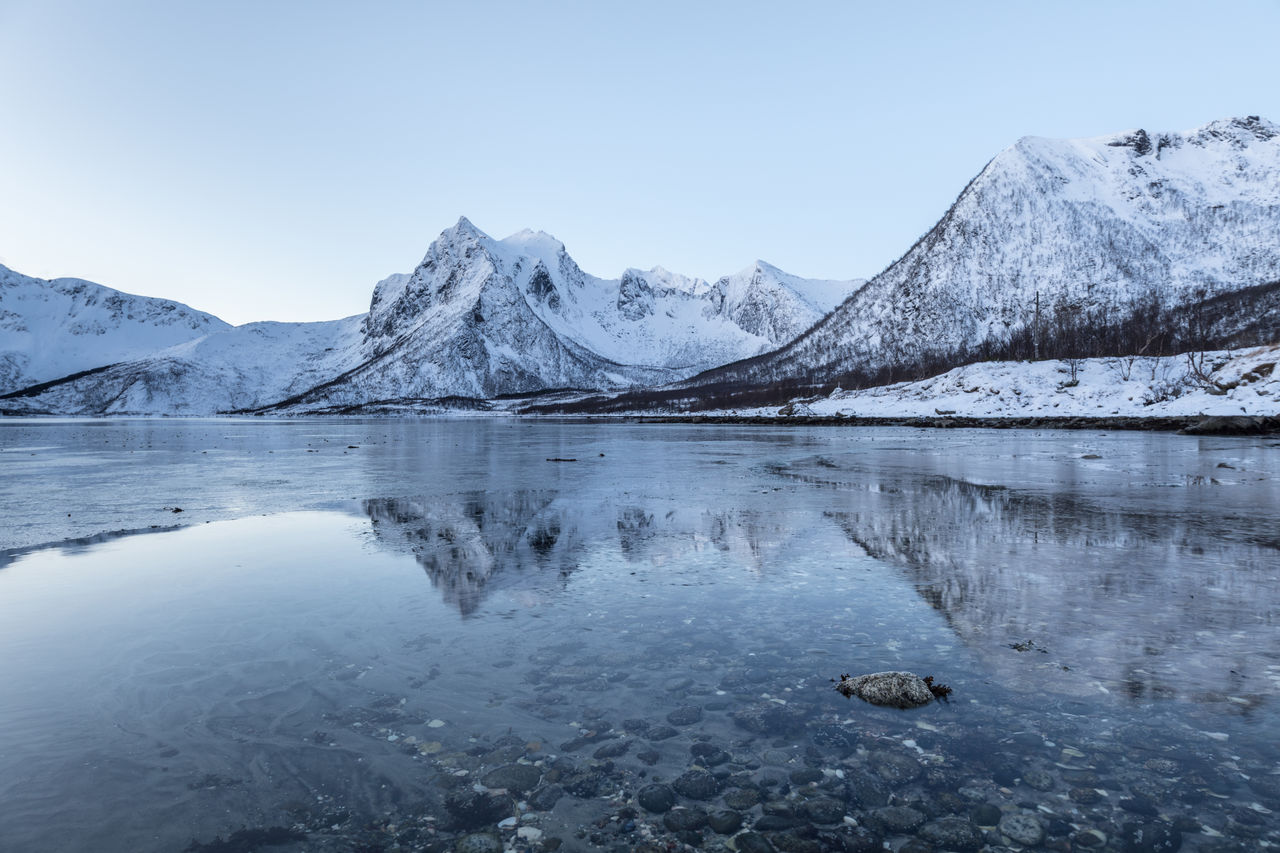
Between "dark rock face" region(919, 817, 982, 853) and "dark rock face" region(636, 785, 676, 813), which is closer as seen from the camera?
"dark rock face" region(919, 817, 982, 853)

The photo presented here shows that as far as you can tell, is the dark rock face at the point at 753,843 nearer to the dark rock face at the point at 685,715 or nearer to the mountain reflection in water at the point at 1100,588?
the dark rock face at the point at 685,715

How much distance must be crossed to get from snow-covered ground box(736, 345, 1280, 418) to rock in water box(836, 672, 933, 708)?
237 feet

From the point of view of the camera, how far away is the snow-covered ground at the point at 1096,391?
66.8 m


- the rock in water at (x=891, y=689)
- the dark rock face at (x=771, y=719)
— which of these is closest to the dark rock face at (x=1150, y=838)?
the rock in water at (x=891, y=689)

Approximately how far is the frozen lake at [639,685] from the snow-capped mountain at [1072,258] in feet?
485

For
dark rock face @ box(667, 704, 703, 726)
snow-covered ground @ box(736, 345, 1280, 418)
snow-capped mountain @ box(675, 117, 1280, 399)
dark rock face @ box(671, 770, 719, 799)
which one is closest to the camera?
dark rock face @ box(671, 770, 719, 799)

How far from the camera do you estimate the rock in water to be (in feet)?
20.4

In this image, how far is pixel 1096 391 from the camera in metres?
83.8

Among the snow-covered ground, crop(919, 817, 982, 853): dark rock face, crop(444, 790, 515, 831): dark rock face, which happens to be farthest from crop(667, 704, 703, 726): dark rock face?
the snow-covered ground

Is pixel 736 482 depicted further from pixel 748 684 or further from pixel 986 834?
pixel 986 834

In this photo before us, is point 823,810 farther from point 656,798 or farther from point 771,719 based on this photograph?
point 771,719

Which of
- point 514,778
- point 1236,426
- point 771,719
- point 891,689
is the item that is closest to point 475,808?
point 514,778

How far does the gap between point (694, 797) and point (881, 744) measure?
1760mm

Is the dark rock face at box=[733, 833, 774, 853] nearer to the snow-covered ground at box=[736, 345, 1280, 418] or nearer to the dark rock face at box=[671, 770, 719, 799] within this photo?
the dark rock face at box=[671, 770, 719, 799]
